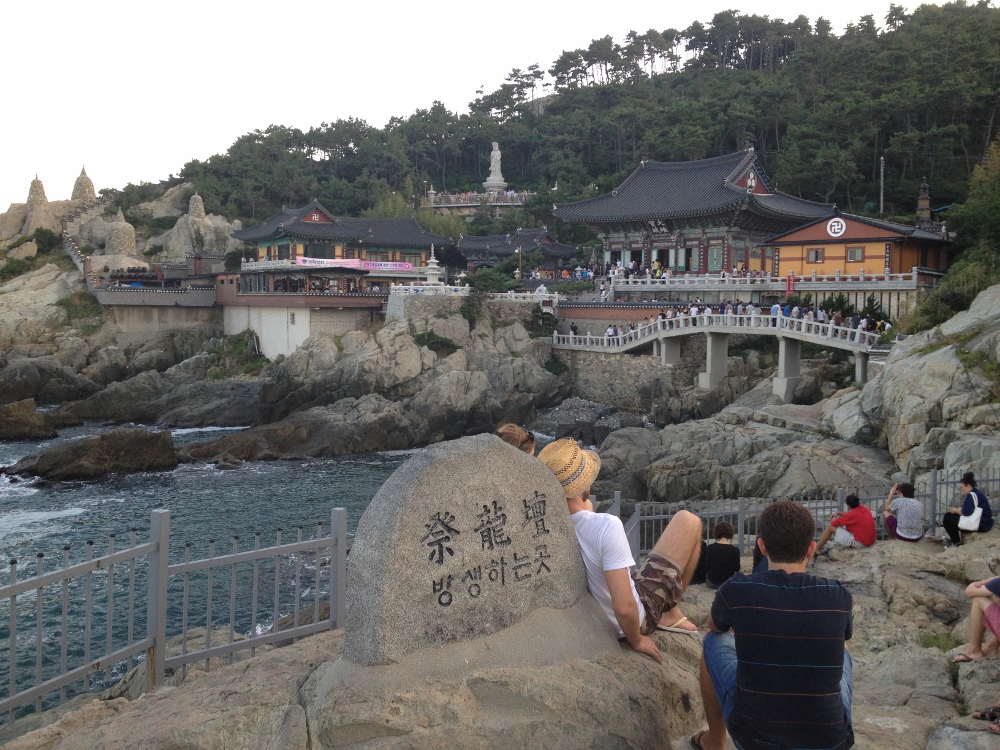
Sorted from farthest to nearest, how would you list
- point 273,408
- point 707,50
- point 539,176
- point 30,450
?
point 707,50 → point 539,176 → point 273,408 → point 30,450

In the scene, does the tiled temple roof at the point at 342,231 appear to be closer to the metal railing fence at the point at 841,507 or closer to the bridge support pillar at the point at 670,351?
the bridge support pillar at the point at 670,351

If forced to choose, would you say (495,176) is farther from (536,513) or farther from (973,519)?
(536,513)

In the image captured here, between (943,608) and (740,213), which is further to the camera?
(740,213)

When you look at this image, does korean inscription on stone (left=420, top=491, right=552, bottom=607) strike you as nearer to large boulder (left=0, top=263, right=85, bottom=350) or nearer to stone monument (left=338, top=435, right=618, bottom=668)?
stone monument (left=338, top=435, right=618, bottom=668)

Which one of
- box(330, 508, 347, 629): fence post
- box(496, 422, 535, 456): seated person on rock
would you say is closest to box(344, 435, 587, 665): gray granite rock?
box(496, 422, 535, 456): seated person on rock

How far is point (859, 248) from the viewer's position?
35.6 metres

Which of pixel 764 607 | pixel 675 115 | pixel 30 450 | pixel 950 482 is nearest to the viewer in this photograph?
pixel 764 607

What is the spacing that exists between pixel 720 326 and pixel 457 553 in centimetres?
3060

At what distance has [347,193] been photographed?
78125 millimetres

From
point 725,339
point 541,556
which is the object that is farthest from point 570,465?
point 725,339

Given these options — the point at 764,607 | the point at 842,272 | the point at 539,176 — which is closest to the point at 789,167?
the point at 842,272

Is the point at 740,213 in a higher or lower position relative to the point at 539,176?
lower

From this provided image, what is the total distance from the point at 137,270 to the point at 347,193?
28185mm

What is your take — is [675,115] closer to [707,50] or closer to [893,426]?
[707,50]
